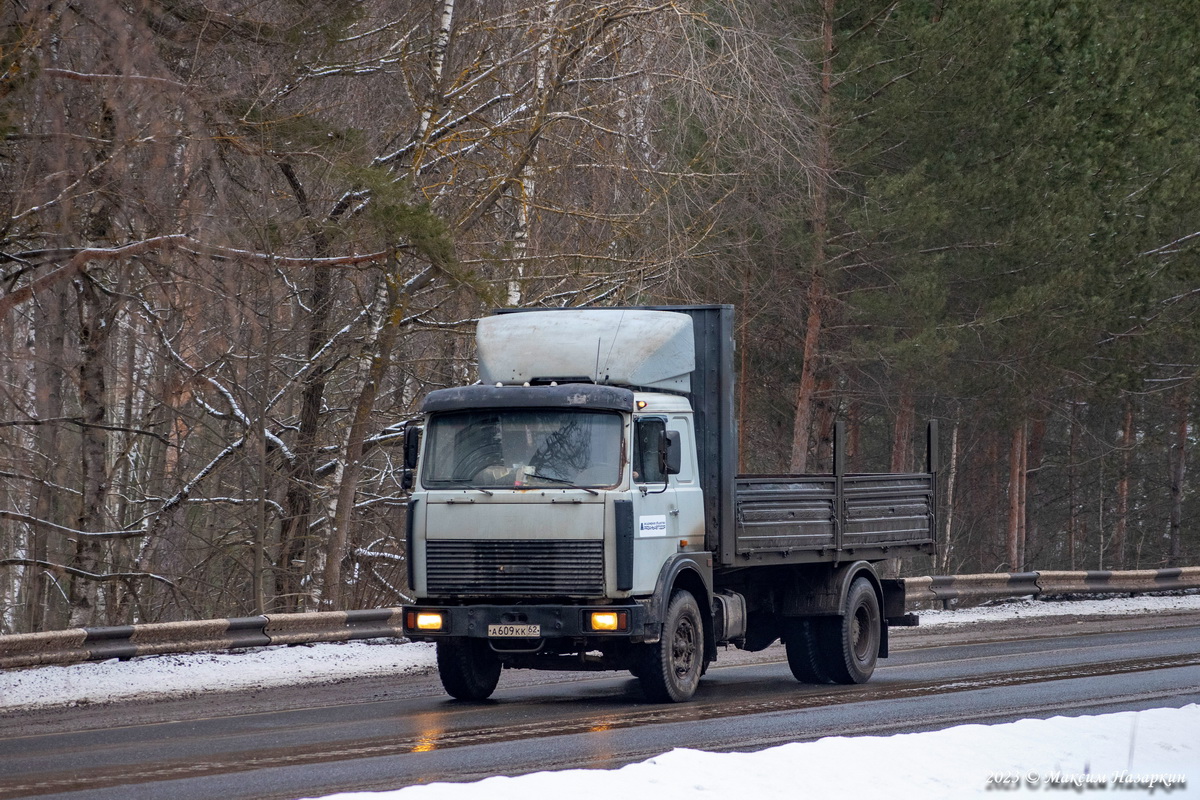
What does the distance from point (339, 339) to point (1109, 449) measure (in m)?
31.0

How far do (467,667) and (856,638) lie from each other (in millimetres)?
4381

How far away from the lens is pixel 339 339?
19.0 m

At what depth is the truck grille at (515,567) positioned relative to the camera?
1109 centimetres

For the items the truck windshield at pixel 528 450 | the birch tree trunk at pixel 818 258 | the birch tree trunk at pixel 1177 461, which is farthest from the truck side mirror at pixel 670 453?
the birch tree trunk at pixel 1177 461

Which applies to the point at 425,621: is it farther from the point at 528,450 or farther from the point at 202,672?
the point at 202,672

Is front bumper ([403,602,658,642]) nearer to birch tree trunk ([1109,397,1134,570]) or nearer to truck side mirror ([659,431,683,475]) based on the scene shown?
truck side mirror ([659,431,683,475])

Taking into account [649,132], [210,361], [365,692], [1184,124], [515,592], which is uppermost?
[1184,124]

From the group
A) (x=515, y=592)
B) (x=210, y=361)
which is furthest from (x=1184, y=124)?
(x=515, y=592)

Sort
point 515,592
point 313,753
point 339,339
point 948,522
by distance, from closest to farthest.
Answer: point 313,753, point 515,592, point 339,339, point 948,522

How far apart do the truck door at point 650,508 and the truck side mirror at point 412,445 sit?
6.20ft

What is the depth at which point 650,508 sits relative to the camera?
1142 centimetres

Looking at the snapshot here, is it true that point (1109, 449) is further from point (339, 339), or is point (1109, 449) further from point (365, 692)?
point (365, 692)

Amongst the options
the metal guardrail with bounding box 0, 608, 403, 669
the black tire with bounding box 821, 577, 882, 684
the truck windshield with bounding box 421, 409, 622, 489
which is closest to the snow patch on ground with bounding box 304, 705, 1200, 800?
the truck windshield with bounding box 421, 409, 622, 489

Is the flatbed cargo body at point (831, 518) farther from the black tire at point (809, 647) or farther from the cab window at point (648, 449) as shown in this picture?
the cab window at point (648, 449)
